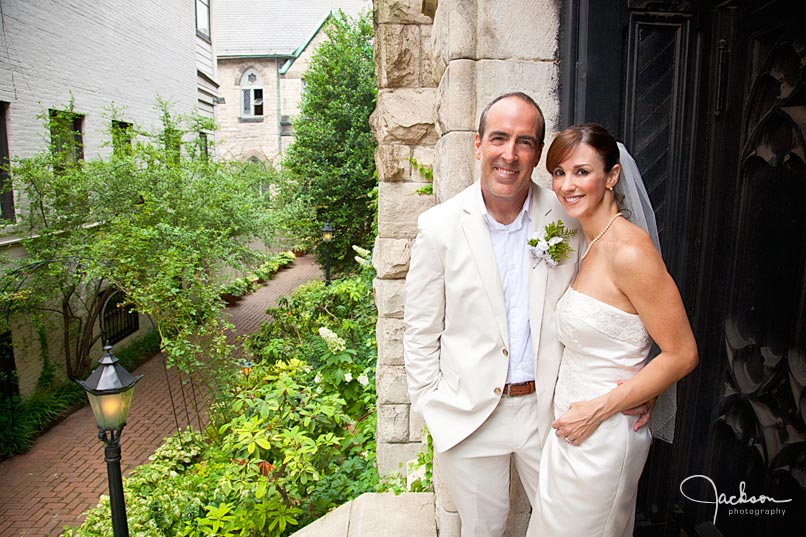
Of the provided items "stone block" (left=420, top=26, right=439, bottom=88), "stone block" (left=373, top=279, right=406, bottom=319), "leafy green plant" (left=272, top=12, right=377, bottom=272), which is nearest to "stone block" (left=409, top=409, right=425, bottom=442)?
"stone block" (left=373, top=279, right=406, bottom=319)

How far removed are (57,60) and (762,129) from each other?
38.6 ft

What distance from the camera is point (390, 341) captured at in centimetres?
526

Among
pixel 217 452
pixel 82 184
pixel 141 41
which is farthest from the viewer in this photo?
pixel 141 41

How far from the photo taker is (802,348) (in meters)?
1.94

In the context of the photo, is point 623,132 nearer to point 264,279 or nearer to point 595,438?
point 595,438

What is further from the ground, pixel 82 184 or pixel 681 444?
pixel 82 184

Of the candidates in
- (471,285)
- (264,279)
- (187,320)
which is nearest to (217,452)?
(187,320)

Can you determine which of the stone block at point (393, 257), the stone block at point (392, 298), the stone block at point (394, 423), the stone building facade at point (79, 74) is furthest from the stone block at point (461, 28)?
the stone building facade at point (79, 74)

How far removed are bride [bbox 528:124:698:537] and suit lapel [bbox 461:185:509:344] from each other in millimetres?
250

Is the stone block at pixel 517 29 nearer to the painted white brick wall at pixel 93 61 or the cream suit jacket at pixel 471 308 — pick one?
the cream suit jacket at pixel 471 308

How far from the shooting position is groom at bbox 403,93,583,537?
215 centimetres

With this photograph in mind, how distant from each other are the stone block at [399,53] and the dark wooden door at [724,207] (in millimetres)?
2469

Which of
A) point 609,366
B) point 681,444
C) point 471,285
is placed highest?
point 471,285

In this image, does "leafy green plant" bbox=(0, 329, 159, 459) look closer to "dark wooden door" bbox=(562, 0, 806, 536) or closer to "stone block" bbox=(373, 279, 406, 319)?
"stone block" bbox=(373, 279, 406, 319)
